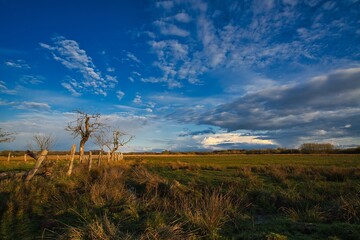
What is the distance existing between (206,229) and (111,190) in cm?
565

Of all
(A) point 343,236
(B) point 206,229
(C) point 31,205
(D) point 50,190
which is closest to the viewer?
(A) point 343,236

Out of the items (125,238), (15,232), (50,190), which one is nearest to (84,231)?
(125,238)

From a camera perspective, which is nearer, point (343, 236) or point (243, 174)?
point (343, 236)

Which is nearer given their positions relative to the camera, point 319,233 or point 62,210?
point 319,233

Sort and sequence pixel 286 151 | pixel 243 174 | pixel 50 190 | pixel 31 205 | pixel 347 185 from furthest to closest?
1. pixel 286 151
2. pixel 243 174
3. pixel 347 185
4. pixel 50 190
5. pixel 31 205

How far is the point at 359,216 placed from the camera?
28.1 feet

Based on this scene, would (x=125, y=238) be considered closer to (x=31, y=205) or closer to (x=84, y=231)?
(x=84, y=231)

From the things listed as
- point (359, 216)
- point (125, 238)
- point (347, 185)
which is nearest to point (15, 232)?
point (125, 238)

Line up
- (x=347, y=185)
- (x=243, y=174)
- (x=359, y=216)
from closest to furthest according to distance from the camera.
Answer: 1. (x=359, y=216)
2. (x=347, y=185)
3. (x=243, y=174)

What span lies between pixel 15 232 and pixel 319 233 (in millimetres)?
8359

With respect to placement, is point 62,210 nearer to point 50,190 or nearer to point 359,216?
point 50,190

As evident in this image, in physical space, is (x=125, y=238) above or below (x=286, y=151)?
below

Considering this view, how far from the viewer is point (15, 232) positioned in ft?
26.2

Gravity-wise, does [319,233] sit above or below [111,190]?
below
